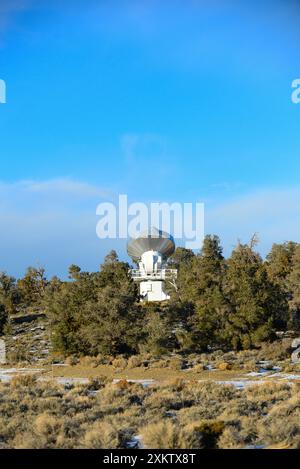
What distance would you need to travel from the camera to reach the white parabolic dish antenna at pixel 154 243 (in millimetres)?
65125

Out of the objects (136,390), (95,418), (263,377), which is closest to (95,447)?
(95,418)

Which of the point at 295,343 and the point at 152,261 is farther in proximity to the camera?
the point at 152,261

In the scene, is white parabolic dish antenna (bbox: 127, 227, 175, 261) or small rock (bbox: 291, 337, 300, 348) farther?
white parabolic dish antenna (bbox: 127, 227, 175, 261)

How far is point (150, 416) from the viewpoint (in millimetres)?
13602

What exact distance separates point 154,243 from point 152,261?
3434 mm

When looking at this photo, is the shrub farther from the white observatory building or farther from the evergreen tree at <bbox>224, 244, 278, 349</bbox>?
the white observatory building

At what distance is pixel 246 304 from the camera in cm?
3250

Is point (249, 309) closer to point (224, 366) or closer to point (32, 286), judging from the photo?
point (224, 366)

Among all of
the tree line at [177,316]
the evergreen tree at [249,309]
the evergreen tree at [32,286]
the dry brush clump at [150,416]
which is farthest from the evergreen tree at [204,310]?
the evergreen tree at [32,286]

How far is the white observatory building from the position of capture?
60281 mm

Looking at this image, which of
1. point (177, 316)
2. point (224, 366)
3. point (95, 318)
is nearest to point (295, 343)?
point (224, 366)

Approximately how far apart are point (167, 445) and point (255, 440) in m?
2.15

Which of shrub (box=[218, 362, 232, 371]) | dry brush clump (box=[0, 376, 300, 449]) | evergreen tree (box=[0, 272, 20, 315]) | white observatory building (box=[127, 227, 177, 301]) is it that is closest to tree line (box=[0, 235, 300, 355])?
shrub (box=[218, 362, 232, 371])

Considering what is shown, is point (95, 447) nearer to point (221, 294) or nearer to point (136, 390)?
point (136, 390)
